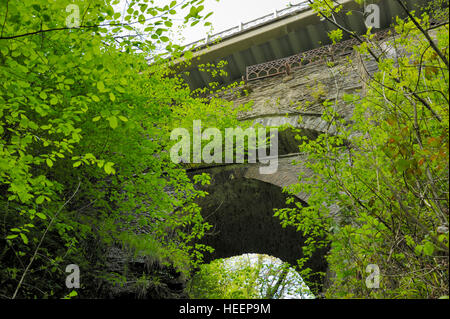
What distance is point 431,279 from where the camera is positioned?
2133 mm

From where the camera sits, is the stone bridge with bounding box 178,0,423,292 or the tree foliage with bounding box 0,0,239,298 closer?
the tree foliage with bounding box 0,0,239,298

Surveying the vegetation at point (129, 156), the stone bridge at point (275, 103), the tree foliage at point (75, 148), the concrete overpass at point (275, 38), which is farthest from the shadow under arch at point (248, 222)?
the concrete overpass at point (275, 38)

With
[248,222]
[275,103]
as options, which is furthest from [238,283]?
[275,103]

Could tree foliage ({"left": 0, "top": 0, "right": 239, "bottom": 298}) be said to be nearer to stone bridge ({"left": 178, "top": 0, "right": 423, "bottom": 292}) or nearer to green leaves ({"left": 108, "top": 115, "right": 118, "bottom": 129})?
green leaves ({"left": 108, "top": 115, "right": 118, "bottom": 129})

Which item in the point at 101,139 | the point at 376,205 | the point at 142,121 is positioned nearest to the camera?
the point at 376,205

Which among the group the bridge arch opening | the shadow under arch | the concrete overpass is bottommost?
the bridge arch opening

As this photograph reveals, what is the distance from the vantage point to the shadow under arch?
24.0 ft

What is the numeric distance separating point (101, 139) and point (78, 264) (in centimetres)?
173

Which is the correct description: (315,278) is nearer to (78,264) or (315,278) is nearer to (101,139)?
(78,264)

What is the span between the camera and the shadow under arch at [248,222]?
732cm

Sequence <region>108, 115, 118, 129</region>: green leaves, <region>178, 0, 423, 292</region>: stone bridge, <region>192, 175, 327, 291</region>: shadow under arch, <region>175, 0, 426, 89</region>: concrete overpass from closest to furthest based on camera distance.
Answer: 1. <region>108, 115, 118, 129</region>: green leaves
2. <region>178, 0, 423, 292</region>: stone bridge
3. <region>192, 175, 327, 291</region>: shadow under arch
4. <region>175, 0, 426, 89</region>: concrete overpass

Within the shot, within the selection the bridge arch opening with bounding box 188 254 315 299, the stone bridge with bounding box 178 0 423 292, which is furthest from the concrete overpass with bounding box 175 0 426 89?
the bridge arch opening with bounding box 188 254 315 299

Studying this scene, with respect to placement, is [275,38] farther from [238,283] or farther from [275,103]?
[238,283]
